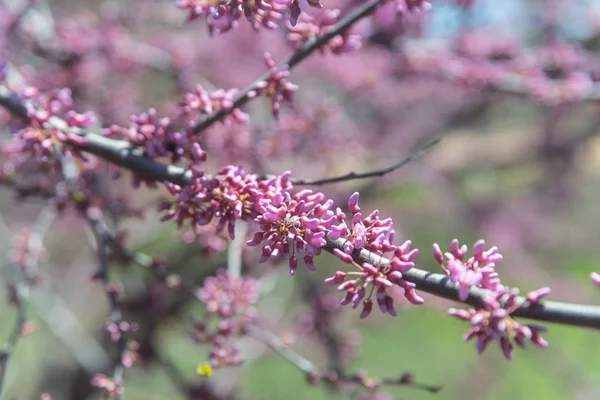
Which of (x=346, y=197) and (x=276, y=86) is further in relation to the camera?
(x=346, y=197)

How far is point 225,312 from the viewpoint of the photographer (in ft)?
5.45

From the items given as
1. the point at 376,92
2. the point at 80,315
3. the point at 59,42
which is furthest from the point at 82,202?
the point at 80,315

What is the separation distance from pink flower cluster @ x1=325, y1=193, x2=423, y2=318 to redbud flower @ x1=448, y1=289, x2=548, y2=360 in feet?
0.38

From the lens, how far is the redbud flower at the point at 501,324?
980 millimetres

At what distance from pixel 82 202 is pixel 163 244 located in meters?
3.47

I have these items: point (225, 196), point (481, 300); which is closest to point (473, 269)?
point (481, 300)

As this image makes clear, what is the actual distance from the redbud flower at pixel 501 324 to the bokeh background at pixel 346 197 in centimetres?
96

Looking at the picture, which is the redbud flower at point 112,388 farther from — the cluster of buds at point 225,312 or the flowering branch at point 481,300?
the flowering branch at point 481,300

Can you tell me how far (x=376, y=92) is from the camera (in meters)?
4.29

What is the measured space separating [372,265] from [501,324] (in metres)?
0.24

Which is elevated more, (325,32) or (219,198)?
(325,32)

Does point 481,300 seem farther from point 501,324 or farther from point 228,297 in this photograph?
point 228,297

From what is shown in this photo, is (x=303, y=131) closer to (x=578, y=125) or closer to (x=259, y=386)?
(x=259, y=386)

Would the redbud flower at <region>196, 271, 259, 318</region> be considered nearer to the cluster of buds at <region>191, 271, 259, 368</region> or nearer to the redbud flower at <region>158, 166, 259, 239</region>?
the cluster of buds at <region>191, 271, 259, 368</region>
